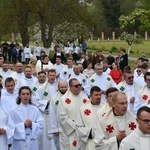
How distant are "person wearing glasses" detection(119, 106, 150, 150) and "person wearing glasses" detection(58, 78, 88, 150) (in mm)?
3888

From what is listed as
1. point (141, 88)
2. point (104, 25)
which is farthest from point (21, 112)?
point (104, 25)

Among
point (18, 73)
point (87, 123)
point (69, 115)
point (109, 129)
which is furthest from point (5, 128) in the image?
point (18, 73)

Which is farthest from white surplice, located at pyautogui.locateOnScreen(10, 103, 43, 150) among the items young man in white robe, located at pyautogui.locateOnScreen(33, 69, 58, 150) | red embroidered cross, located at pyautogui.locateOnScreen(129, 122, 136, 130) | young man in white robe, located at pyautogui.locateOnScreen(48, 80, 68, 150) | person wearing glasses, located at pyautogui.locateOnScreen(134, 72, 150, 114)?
person wearing glasses, located at pyautogui.locateOnScreen(134, 72, 150, 114)

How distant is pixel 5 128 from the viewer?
818 cm

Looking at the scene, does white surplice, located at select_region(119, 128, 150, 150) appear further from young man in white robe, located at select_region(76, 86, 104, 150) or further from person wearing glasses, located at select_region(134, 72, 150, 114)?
person wearing glasses, located at select_region(134, 72, 150, 114)

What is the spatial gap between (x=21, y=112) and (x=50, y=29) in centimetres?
2869

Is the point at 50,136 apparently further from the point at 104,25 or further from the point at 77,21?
the point at 104,25

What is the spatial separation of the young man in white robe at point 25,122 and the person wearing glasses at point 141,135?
3.40 metres

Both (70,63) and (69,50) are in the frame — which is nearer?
(70,63)

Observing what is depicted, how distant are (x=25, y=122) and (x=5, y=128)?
490mm

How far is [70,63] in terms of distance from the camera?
54.0 ft

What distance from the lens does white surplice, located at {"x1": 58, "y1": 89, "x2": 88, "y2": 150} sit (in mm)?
9394

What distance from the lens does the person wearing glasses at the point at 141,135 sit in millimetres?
5305

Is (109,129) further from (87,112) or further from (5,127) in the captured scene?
(5,127)
